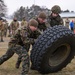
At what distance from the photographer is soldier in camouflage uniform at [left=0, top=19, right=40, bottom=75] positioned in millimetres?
5781

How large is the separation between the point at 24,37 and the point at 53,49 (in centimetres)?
68

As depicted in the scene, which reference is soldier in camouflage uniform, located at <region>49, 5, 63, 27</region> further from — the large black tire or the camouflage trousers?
the camouflage trousers

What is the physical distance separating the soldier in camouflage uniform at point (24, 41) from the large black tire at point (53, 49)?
0.19 metres

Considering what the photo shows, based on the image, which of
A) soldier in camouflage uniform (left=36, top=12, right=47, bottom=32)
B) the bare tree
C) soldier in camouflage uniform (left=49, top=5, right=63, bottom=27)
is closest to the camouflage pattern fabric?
soldier in camouflage uniform (left=36, top=12, right=47, bottom=32)

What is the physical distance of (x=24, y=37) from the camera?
19.2ft

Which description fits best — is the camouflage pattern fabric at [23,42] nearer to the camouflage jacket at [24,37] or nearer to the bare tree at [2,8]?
the camouflage jacket at [24,37]

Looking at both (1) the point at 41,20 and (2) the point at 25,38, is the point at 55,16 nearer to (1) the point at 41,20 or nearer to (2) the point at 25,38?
(1) the point at 41,20

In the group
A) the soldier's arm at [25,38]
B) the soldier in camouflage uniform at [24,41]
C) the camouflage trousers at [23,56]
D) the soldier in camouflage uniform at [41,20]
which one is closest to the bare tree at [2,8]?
the soldier in camouflage uniform at [41,20]

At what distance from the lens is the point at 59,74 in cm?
640

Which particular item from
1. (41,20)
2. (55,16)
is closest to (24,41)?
(41,20)

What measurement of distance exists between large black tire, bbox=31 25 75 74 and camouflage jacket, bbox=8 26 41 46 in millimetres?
203

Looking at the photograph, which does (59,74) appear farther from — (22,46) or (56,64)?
(22,46)

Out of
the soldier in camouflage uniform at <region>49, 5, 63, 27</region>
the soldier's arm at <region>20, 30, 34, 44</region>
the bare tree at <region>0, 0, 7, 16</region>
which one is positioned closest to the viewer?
the soldier's arm at <region>20, 30, 34, 44</region>

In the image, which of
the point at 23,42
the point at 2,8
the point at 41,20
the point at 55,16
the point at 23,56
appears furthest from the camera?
the point at 2,8
